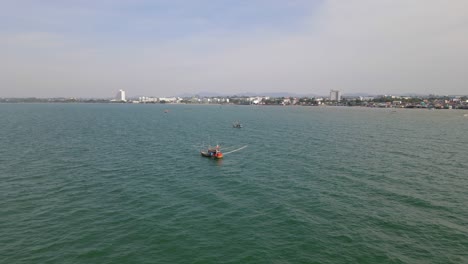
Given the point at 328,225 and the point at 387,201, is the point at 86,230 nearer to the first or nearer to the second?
the point at 328,225

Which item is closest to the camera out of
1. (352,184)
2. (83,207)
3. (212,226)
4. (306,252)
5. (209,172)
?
(306,252)

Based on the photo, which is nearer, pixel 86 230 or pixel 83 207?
pixel 86 230

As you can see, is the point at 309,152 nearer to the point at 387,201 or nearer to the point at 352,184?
the point at 352,184

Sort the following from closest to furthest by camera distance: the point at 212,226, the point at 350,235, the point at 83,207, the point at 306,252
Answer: the point at 306,252
the point at 350,235
the point at 212,226
the point at 83,207

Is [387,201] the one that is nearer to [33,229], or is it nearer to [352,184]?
[352,184]

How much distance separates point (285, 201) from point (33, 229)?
83.1 feet

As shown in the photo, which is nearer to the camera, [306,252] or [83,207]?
[306,252]

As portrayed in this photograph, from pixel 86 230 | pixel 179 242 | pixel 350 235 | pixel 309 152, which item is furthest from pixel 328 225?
pixel 309 152

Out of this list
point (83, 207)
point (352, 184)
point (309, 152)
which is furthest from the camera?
point (309, 152)

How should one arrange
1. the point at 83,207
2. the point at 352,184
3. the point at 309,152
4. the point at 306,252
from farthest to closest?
the point at 309,152, the point at 352,184, the point at 83,207, the point at 306,252

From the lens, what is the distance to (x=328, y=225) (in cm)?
2922

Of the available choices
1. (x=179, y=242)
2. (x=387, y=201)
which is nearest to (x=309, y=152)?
(x=387, y=201)

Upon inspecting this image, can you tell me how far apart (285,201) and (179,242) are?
14070mm

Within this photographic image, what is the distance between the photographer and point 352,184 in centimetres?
4131
